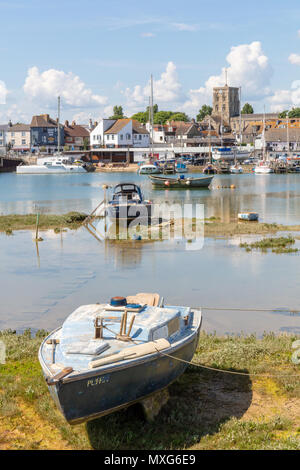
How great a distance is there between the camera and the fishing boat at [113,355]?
8.82 meters

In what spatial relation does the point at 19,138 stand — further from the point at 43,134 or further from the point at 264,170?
the point at 264,170

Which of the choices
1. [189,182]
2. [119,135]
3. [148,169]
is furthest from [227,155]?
[189,182]

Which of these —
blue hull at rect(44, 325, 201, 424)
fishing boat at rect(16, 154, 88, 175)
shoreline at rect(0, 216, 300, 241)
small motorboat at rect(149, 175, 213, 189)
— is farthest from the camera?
fishing boat at rect(16, 154, 88, 175)

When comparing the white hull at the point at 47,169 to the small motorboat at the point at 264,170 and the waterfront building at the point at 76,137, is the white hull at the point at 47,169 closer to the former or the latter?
the waterfront building at the point at 76,137

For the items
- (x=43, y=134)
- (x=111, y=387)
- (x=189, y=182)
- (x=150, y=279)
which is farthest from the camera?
(x=43, y=134)

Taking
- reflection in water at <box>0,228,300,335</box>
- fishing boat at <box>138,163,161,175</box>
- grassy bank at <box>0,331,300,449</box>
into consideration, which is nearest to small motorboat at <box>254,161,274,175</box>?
fishing boat at <box>138,163,161,175</box>

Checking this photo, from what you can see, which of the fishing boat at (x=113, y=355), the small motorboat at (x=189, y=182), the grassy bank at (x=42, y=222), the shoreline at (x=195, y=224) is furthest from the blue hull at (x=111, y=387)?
the small motorboat at (x=189, y=182)

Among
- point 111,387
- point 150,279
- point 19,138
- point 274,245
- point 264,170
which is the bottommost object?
point 150,279

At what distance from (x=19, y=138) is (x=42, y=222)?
122750 mm

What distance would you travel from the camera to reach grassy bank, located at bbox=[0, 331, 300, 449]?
9.30m

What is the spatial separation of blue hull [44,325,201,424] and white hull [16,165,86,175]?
11638cm

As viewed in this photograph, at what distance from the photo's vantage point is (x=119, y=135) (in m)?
142

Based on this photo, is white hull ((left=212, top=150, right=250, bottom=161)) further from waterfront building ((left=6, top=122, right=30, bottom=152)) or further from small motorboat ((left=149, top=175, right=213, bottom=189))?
small motorboat ((left=149, top=175, right=213, bottom=189))

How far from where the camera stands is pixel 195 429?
966 centimetres
